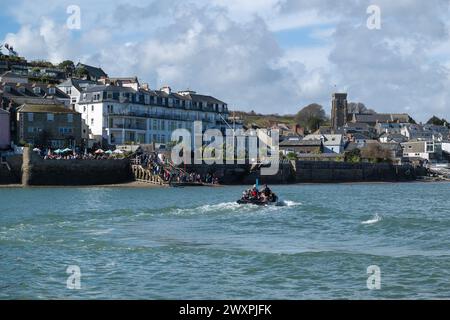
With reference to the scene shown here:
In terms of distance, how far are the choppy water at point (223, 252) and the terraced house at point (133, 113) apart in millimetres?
49235

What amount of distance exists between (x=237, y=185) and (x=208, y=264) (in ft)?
212

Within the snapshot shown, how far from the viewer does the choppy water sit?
21.0 metres

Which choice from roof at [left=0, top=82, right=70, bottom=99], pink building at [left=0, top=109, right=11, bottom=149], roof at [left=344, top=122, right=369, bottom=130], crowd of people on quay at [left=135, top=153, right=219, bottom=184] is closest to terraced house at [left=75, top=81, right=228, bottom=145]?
roof at [left=0, top=82, right=70, bottom=99]

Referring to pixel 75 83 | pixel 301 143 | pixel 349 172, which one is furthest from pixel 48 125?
pixel 301 143

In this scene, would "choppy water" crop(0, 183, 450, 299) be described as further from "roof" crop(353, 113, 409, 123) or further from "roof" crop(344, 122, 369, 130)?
"roof" crop(353, 113, 409, 123)

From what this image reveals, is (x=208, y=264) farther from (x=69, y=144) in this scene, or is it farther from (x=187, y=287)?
(x=69, y=144)

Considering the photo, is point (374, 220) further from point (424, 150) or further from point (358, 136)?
point (358, 136)

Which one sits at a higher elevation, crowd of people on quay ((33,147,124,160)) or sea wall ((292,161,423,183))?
crowd of people on quay ((33,147,124,160))

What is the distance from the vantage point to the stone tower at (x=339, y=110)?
6885 inches

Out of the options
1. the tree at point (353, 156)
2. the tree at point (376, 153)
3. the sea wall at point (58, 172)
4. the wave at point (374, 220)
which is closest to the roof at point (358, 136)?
the tree at point (353, 156)

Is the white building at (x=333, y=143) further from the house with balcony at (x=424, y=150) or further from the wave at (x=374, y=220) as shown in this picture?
the wave at (x=374, y=220)

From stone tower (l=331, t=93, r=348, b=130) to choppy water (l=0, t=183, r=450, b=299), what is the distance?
411 feet

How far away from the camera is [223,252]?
91.1ft

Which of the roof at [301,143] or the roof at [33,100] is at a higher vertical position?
the roof at [33,100]
